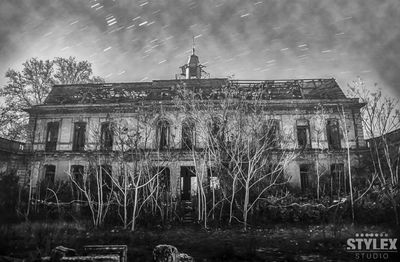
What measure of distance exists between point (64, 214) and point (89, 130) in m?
9.62

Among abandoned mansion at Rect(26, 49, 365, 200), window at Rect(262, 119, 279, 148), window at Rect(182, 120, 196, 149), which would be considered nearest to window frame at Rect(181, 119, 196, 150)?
window at Rect(182, 120, 196, 149)

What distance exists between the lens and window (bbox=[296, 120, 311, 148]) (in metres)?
20.8

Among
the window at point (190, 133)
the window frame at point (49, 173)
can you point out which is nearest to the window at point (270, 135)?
the window at point (190, 133)

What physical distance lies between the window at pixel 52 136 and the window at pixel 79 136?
166 cm

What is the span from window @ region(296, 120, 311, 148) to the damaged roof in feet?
7.22

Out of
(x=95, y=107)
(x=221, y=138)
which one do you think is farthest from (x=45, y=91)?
(x=221, y=138)

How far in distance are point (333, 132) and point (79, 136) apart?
67.9ft

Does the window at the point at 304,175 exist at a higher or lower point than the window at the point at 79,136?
lower

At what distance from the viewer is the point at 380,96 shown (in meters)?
14.0

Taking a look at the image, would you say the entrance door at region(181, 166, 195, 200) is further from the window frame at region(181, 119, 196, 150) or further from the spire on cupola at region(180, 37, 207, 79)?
the spire on cupola at region(180, 37, 207, 79)

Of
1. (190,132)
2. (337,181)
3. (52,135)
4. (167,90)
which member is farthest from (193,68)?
(337,181)

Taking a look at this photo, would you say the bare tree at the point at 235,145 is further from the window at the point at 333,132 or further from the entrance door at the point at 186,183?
the window at the point at 333,132

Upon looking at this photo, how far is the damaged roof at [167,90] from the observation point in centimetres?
2191

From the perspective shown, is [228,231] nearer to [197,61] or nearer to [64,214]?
[64,214]
